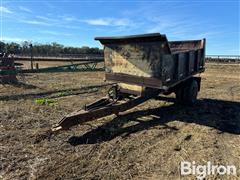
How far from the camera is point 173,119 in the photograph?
21.5 ft

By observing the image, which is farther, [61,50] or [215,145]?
[61,50]

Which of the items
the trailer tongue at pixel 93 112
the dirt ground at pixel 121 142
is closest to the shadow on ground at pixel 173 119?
the dirt ground at pixel 121 142

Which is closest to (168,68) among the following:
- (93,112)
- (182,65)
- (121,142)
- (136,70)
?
(136,70)

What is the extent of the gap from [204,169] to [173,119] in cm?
260

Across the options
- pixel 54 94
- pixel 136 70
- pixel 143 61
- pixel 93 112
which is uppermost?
pixel 143 61

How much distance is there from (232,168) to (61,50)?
58220 millimetres

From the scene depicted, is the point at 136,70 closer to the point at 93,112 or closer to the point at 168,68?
the point at 168,68

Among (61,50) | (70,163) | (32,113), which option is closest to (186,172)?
(70,163)

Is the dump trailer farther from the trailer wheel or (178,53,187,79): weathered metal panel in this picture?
the trailer wheel

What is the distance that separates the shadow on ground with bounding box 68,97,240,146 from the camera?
5.26 meters

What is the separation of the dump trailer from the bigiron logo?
2129mm

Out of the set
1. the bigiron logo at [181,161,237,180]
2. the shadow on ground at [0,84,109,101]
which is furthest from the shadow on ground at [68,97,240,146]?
the shadow on ground at [0,84,109,101]

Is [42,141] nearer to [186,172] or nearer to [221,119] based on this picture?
[186,172]

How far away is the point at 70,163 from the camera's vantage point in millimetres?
4043
